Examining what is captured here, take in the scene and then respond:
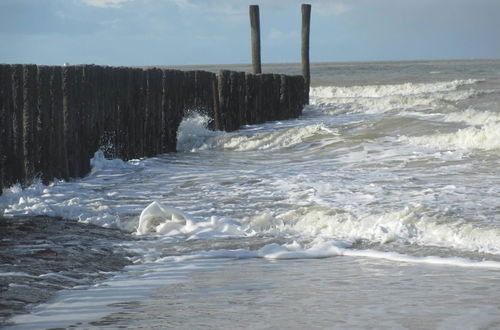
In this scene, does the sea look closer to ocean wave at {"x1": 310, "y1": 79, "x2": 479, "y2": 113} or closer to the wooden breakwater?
the wooden breakwater

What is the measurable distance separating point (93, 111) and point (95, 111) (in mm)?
79

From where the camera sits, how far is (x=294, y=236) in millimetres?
6871

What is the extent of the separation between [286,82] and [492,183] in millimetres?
13761

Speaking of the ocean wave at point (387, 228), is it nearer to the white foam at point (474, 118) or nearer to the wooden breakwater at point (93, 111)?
the wooden breakwater at point (93, 111)

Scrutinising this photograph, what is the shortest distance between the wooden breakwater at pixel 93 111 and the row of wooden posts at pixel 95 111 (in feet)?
0.04

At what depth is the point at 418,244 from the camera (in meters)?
6.32

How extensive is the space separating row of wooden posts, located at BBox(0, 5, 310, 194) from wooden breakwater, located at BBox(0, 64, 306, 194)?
11 millimetres

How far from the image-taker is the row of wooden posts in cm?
922

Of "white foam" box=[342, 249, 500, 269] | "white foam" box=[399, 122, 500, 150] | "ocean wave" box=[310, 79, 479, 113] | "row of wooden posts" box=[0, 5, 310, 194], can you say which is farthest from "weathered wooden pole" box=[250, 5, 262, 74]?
"white foam" box=[342, 249, 500, 269]

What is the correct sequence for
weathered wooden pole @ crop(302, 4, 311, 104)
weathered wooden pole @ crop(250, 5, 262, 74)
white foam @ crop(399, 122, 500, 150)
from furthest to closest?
weathered wooden pole @ crop(302, 4, 311, 104)
weathered wooden pole @ crop(250, 5, 262, 74)
white foam @ crop(399, 122, 500, 150)

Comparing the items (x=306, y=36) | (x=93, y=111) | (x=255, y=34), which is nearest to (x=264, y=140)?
(x=93, y=111)

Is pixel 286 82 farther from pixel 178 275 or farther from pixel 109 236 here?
pixel 178 275

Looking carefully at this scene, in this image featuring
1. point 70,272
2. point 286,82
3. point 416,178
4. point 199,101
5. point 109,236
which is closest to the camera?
point 70,272

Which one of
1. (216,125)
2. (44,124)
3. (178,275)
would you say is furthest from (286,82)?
(178,275)
